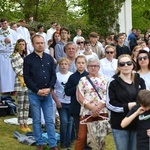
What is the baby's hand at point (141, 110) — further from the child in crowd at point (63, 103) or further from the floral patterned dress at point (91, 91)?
the child in crowd at point (63, 103)

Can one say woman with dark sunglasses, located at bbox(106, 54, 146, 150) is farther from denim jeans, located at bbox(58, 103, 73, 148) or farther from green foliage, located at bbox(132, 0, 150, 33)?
green foliage, located at bbox(132, 0, 150, 33)

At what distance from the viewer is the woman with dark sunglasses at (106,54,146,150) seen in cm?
577

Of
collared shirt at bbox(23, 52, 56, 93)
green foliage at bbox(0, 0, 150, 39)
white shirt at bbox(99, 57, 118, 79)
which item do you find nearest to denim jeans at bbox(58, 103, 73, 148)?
collared shirt at bbox(23, 52, 56, 93)

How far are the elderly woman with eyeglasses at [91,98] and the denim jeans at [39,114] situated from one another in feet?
2.37

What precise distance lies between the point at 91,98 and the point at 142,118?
5.02 feet

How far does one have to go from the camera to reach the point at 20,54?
30.1 ft

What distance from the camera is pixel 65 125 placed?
7883 mm

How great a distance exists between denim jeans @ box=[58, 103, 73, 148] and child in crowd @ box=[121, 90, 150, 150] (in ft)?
8.12

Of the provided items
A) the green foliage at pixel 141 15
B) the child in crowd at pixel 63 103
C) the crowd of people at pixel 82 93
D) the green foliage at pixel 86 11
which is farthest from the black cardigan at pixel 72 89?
the green foliage at pixel 141 15

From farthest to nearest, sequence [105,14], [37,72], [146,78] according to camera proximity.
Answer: [105,14], [37,72], [146,78]

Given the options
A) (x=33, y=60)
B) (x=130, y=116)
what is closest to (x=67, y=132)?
(x=33, y=60)

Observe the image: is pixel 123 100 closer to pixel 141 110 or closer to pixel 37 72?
pixel 141 110

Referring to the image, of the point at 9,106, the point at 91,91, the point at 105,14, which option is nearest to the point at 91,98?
the point at 91,91

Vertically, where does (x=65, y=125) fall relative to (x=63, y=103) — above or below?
below
